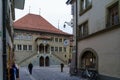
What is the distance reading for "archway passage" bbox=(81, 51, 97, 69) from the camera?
22.4m

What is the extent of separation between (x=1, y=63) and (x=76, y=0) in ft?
62.8

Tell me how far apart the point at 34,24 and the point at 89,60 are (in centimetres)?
5266

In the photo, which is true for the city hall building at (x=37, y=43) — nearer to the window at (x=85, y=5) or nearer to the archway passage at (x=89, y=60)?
the window at (x=85, y=5)

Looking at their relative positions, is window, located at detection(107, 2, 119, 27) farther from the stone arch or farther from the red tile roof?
the red tile roof

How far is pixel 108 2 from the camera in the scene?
18.8 meters

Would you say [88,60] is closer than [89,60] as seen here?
No

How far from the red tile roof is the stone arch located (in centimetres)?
4395

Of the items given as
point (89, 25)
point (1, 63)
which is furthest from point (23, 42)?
point (1, 63)

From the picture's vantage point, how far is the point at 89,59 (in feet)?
78.4

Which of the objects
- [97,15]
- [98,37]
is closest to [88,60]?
[98,37]

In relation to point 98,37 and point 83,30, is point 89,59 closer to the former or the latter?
point 83,30

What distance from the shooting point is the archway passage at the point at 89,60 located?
2244cm

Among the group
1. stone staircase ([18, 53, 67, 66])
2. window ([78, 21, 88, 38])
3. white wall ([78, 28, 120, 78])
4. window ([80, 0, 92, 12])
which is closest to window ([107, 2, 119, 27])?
white wall ([78, 28, 120, 78])

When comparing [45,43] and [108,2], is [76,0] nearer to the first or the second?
[108,2]
